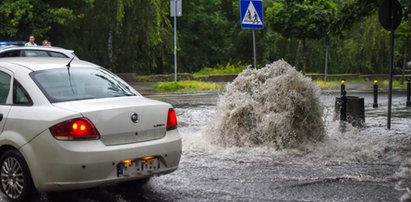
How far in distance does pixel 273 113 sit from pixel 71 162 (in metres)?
4.59

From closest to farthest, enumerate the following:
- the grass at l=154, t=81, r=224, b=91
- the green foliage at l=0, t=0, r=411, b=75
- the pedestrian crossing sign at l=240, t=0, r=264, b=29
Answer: the pedestrian crossing sign at l=240, t=0, r=264, b=29
the grass at l=154, t=81, r=224, b=91
the green foliage at l=0, t=0, r=411, b=75

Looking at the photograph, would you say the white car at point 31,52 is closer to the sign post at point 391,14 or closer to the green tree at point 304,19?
the sign post at point 391,14

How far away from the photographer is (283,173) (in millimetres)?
7988

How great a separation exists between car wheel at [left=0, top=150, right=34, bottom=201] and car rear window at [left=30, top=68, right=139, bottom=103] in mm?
692

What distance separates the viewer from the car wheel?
6141 mm

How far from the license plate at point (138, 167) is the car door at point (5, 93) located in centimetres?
138

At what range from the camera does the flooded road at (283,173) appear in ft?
22.1

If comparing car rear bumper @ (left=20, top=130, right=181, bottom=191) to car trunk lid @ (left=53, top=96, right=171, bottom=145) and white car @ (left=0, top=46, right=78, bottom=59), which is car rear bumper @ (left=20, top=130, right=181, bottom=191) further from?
white car @ (left=0, top=46, right=78, bottom=59)

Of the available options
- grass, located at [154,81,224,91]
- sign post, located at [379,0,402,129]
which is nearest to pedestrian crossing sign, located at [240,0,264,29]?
sign post, located at [379,0,402,129]

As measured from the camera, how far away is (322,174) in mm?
7883

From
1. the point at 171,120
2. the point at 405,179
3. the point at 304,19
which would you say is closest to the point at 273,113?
the point at 405,179

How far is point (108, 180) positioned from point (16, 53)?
296 cm

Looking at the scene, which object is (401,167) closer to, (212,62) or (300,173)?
(300,173)

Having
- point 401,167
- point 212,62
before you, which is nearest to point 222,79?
point 212,62
